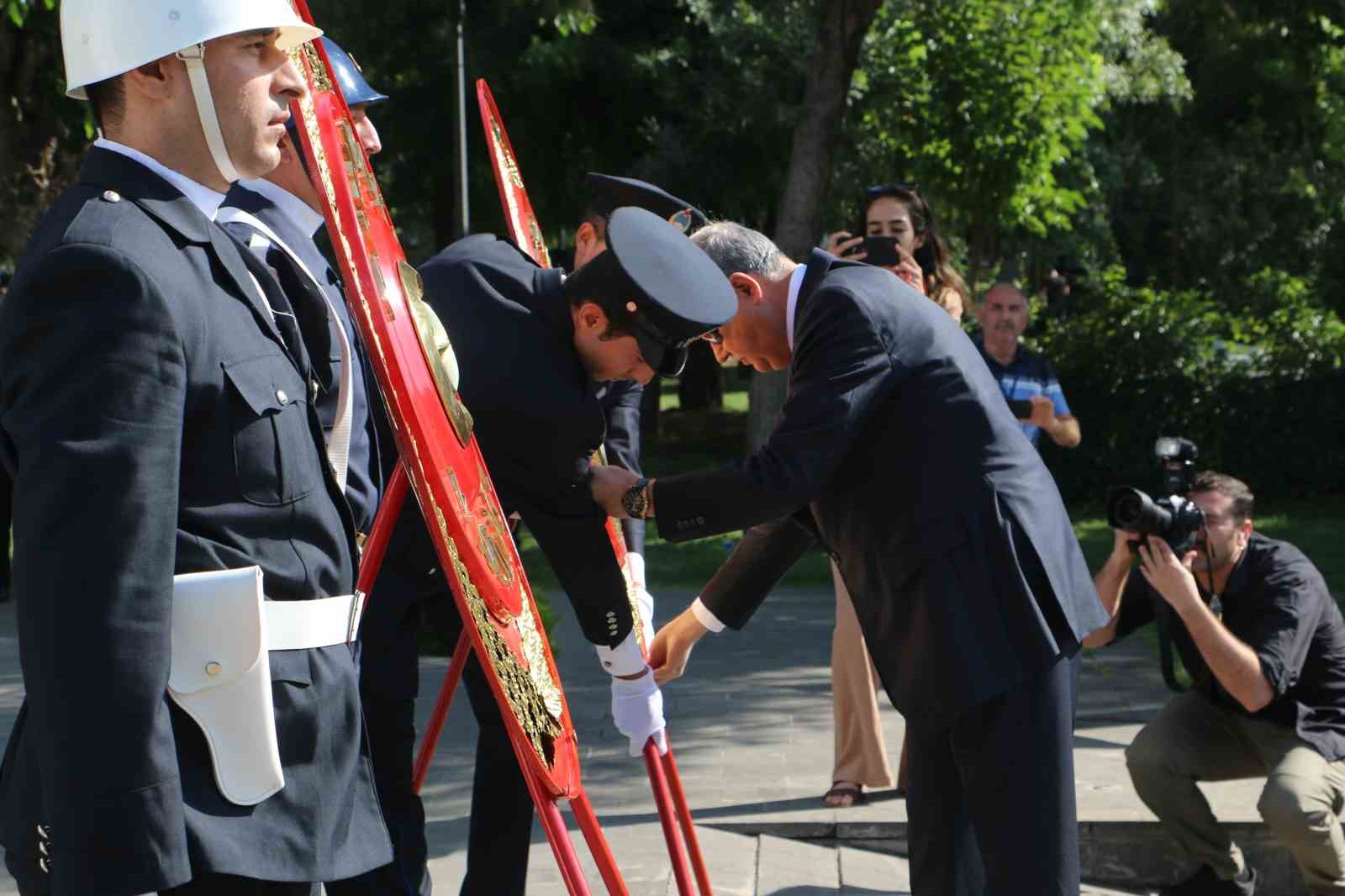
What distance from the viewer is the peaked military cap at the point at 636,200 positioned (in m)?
4.39

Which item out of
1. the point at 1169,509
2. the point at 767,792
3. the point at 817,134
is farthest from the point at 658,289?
the point at 817,134

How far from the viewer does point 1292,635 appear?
5090 millimetres

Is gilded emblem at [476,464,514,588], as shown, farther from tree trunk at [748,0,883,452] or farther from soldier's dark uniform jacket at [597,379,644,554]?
tree trunk at [748,0,883,452]

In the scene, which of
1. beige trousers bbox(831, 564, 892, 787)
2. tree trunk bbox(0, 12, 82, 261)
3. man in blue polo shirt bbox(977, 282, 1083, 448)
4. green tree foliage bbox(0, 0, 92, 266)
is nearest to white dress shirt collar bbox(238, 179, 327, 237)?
beige trousers bbox(831, 564, 892, 787)

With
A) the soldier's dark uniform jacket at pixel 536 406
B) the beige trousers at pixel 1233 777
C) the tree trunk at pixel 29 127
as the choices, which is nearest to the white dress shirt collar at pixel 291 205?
the soldier's dark uniform jacket at pixel 536 406

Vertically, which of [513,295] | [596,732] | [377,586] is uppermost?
[513,295]

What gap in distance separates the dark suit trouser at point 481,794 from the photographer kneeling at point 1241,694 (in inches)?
76.0

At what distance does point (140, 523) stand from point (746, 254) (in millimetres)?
1817

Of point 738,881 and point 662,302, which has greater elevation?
point 662,302

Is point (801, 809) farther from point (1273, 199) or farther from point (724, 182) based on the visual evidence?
point (1273, 199)

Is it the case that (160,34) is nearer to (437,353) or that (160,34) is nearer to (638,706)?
(437,353)

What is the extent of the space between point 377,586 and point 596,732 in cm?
315

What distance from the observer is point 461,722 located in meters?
6.77

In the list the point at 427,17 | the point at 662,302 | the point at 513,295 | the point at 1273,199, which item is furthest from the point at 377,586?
the point at 1273,199
